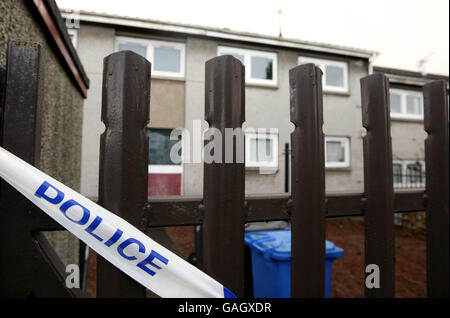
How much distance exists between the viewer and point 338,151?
8.68 meters

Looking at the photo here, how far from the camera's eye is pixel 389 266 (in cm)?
109

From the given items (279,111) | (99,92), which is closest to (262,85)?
(279,111)

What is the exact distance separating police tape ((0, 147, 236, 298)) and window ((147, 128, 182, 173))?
620 cm

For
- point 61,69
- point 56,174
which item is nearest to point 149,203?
point 56,174

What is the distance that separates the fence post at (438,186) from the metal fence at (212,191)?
34cm

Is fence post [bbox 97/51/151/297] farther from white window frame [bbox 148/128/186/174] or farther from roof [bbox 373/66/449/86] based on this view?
roof [bbox 373/66/449/86]

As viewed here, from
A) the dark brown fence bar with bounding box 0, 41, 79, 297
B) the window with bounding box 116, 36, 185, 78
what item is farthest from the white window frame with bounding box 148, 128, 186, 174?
the dark brown fence bar with bounding box 0, 41, 79, 297

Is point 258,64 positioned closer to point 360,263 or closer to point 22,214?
point 360,263

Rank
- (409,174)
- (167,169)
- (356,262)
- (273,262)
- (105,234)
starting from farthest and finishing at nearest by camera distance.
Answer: (409,174) < (167,169) < (356,262) < (273,262) < (105,234)

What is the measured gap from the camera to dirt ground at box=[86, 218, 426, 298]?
125 inches

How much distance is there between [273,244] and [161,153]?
5452 millimetres

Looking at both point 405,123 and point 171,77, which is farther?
point 405,123

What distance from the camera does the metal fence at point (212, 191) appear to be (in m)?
0.77
